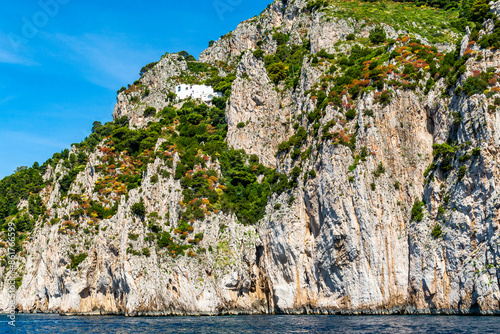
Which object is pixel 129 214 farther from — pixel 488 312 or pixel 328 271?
pixel 488 312

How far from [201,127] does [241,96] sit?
998cm

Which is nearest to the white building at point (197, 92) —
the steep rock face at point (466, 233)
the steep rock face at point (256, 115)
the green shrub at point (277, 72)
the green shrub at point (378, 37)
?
the steep rock face at point (256, 115)

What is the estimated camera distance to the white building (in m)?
104

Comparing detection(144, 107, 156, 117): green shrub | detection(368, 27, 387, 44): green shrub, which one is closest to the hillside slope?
detection(368, 27, 387, 44): green shrub

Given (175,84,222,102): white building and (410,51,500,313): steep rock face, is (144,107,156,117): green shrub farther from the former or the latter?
(410,51,500,313): steep rock face

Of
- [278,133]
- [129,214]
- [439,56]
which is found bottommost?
[129,214]

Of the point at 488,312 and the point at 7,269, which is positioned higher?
the point at 7,269

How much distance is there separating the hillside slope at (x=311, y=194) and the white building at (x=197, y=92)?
34.3 feet

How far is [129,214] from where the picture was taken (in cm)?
6669

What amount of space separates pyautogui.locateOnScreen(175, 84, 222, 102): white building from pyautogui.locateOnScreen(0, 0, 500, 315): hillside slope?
412 inches

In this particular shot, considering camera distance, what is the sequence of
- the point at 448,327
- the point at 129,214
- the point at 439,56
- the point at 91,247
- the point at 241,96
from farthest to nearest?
the point at 241,96
the point at 91,247
the point at 129,214
the point at 439,56
the point at 448,327

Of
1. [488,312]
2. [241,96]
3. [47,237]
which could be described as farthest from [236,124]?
[488,312]

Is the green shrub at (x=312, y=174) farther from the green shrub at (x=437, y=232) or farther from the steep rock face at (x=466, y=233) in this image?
the green shrub at (x=437, y=232)

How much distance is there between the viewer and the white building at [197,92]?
342 ft
